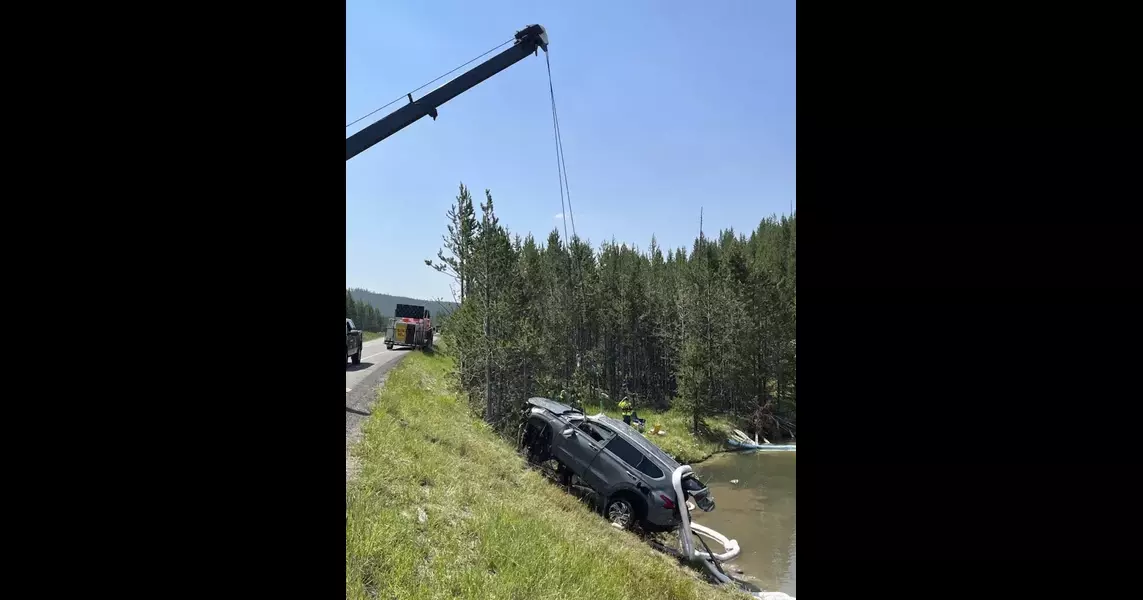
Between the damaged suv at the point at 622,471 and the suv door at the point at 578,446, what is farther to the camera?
the suv door at the point at 578,446

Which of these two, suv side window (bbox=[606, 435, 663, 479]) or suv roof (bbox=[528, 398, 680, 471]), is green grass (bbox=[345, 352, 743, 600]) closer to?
suv side window (bbox=[606, 435, 663, 479])


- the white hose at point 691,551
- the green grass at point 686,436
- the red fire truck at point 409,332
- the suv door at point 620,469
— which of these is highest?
the red fire truck at point 409,332

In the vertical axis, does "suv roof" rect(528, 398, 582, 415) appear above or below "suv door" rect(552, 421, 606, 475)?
above

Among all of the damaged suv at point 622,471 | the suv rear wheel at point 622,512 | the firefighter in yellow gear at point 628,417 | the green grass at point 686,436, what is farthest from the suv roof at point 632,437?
the green grass at point 686,436

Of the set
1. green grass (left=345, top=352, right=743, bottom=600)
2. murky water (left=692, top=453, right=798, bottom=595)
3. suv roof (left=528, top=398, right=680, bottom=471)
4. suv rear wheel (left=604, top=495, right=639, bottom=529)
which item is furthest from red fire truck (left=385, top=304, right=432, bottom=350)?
suv rear wheel (left=604, top=495, right=639, bottom=529)

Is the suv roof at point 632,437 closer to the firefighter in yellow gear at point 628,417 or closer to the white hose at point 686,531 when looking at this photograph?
the white hose at point 686,531

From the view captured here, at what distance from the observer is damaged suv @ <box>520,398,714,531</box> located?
835 centimetres

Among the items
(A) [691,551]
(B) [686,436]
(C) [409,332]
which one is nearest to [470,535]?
(A) [691,551]

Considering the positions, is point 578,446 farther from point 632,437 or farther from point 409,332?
point 409,332

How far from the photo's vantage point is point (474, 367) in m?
14.5

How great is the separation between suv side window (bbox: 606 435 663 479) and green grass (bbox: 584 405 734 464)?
9.54 m

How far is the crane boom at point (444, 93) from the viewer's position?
28.9 feet
